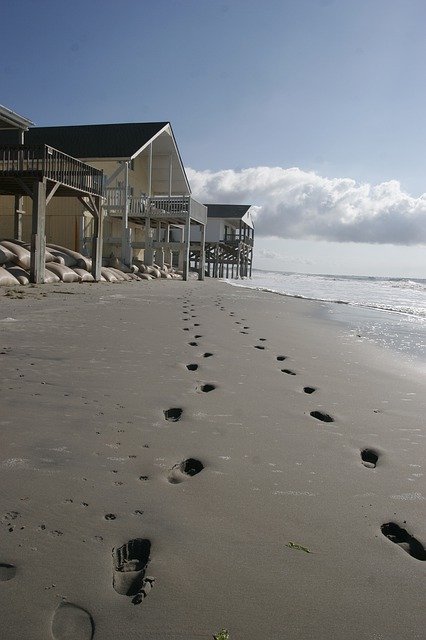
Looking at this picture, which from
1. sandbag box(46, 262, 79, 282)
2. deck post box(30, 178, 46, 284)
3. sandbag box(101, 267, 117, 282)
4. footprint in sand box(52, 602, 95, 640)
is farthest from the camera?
sandbag box(101, 267, 117, 282)

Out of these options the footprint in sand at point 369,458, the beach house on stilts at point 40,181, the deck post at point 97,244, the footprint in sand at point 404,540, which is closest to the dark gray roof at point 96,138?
the beach house on stilts at point 40,181

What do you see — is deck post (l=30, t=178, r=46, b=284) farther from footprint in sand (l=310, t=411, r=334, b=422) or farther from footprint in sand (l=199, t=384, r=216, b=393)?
footprint in sand (l=310, t=411, r=334, b=422)

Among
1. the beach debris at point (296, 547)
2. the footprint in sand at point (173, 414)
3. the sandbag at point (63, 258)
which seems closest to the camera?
the beach debris at point (296, 547)

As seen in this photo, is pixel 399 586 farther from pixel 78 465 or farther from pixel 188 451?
pixel 78 465

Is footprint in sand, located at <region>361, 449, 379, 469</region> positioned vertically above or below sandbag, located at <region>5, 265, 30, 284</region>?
below

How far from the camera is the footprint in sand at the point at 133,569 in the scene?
4.34 feet

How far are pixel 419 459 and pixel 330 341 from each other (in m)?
4.20

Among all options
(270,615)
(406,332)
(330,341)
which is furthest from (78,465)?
(406,332)

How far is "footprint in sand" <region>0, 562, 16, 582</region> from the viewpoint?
133 centimetres

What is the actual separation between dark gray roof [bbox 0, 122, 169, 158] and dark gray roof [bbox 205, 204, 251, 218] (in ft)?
51.5

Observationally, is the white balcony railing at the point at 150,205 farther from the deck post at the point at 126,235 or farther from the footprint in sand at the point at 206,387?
the footprint in sand at the point at 206,387

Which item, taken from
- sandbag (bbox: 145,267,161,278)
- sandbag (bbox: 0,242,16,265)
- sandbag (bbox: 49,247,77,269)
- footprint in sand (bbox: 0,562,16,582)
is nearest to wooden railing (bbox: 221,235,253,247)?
sandbag (bbox: 145,267,161,278)

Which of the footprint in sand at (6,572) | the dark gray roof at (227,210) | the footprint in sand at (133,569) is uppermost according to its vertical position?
the dark gray roof at (227,210)

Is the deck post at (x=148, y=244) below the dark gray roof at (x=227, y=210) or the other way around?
below
